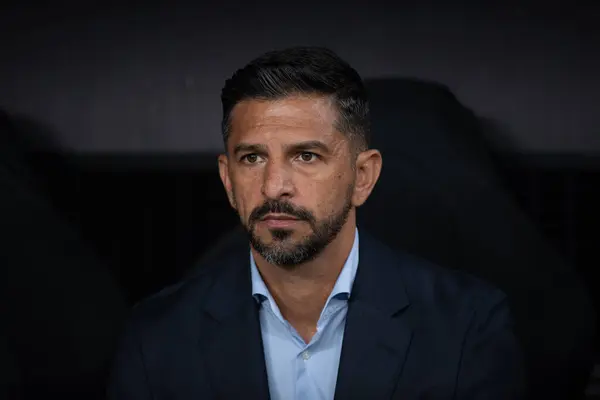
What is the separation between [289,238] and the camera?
3.23 feet

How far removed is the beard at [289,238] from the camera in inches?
38.4

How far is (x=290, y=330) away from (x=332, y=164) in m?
0.20

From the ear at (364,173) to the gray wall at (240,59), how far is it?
0.90 metres

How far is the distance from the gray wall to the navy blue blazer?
0.93 meters

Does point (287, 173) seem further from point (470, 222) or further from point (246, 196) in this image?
point (470, 222)

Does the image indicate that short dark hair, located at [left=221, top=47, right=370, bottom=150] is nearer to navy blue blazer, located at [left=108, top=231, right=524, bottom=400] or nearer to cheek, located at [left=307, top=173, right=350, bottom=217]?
cheek, located at [left=307, top=173, right=350, bottom=217]

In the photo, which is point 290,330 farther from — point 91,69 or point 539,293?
point 91,69

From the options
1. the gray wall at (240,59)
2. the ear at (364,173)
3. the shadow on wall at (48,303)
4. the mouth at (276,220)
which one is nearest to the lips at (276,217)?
the mouth at (276,220)

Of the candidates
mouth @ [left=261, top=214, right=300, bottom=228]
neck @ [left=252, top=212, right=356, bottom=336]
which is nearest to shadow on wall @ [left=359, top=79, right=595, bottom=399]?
neck @ [left=252, top=212, right=356, bottom=336]

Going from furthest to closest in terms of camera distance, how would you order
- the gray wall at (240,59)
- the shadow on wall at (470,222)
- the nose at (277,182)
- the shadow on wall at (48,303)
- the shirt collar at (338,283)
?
the gray wall at (240,59)
the shadow on wall at (470,222)
the shadow on wall at (48,303)
the shirt collar at (338,283)
the nose at (277,182)

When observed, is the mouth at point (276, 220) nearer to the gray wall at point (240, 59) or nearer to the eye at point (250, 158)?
the eye at point (250, 158)

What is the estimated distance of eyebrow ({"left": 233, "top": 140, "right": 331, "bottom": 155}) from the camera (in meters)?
0.98

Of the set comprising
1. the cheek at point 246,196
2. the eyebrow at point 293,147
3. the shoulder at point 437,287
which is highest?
the eyebrow at point 293,147

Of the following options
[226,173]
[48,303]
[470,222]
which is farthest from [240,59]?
[226,173]
